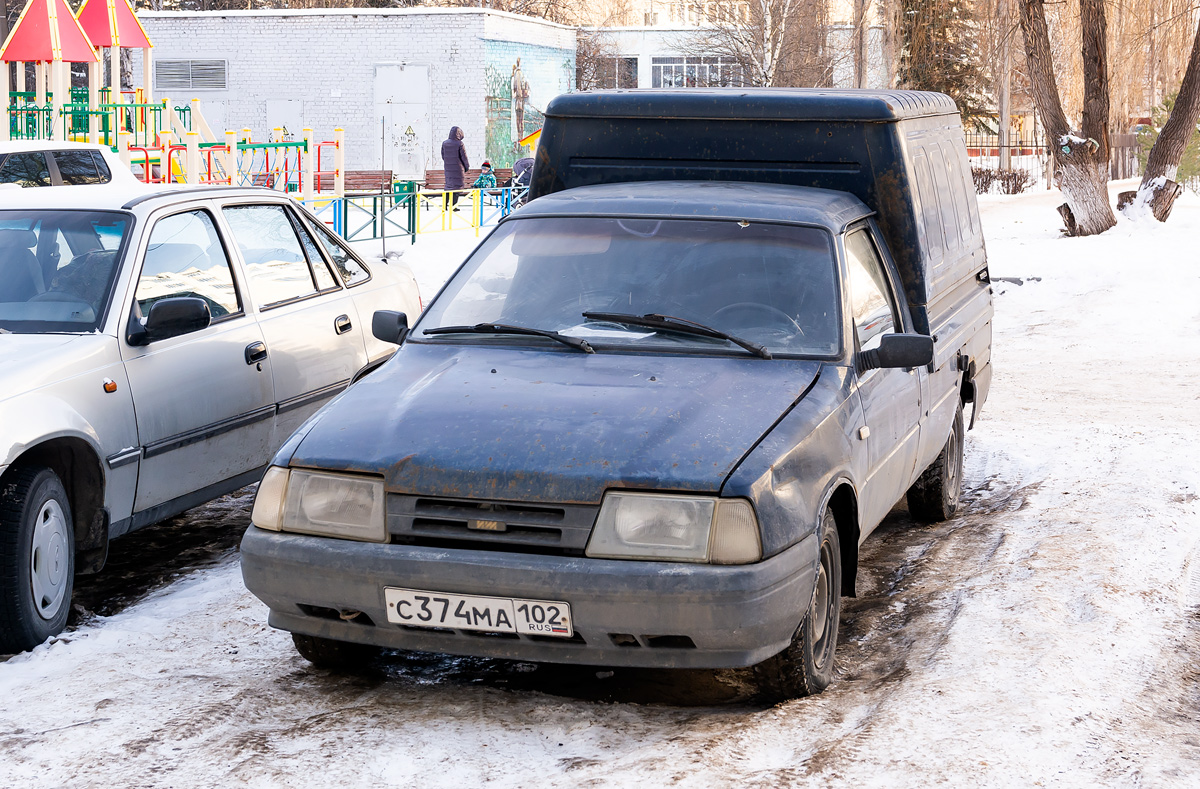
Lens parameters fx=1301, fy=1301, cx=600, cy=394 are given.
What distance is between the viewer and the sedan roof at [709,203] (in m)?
4.88

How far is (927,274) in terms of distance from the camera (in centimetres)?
557

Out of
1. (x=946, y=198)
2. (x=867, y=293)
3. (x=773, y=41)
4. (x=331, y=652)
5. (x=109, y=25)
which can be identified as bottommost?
(x=331, y=652)

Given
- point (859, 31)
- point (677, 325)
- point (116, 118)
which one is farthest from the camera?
point (859, 31)

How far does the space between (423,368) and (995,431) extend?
5110 millimetres

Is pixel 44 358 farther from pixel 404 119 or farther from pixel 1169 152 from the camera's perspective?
pixel 404 119

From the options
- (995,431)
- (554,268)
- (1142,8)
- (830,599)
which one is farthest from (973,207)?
(1142,8)

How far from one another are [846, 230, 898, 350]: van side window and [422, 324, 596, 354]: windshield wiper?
3.27ft

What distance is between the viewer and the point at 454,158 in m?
26.7

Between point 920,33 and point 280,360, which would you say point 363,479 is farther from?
point 920,33

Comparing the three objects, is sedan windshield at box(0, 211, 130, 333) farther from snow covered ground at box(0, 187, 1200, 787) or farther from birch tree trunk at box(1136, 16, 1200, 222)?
birch tree trunk at box(1136, 16, 1200, 222)

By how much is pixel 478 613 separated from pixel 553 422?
1.97 feet

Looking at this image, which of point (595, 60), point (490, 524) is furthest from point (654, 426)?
point (595, 60)

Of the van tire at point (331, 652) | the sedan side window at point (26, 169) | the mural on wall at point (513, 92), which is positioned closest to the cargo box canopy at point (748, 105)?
the van tire at point (331, 652)

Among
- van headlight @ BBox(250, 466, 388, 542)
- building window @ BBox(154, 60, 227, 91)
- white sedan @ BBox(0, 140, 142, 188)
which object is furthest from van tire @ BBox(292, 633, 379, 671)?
building window @ BBox(154, 60, 227, 91)
